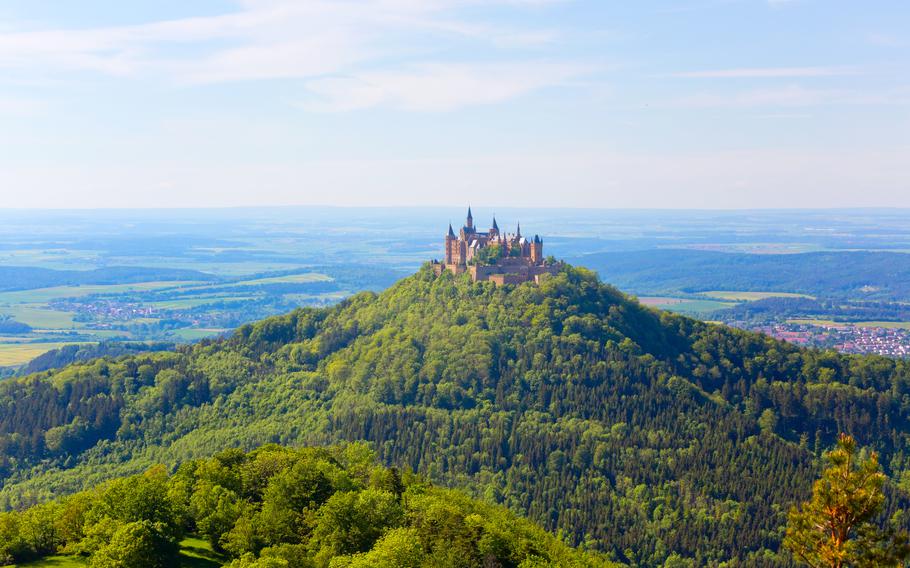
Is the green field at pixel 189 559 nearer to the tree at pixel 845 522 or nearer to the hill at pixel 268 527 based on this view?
the hill at pixel 268 527

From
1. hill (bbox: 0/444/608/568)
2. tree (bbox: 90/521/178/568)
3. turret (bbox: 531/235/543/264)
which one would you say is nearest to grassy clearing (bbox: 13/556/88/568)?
hill (bbox: 0/444/608/568)

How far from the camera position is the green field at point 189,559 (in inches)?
2095

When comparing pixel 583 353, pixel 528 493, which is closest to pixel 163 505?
pixel 528 493

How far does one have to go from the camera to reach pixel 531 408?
126m

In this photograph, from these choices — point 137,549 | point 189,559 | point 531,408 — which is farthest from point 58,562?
point 531,408

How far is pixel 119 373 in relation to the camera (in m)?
140

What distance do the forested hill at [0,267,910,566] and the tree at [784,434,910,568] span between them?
191 feet

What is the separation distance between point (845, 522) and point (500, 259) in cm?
11785

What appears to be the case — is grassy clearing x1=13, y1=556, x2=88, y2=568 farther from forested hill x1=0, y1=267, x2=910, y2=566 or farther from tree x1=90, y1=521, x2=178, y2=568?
forested hill x1=0, y1=267, x2=910, y2=566

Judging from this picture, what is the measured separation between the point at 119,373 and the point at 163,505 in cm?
8931

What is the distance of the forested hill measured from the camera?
104375 millimetres

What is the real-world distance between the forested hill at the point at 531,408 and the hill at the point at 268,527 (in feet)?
130

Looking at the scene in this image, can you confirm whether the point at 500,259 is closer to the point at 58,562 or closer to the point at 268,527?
the point at 268,527

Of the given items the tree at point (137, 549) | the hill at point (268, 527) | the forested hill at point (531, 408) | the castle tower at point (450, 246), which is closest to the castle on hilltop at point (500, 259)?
the castle tower at point (450, 246)
